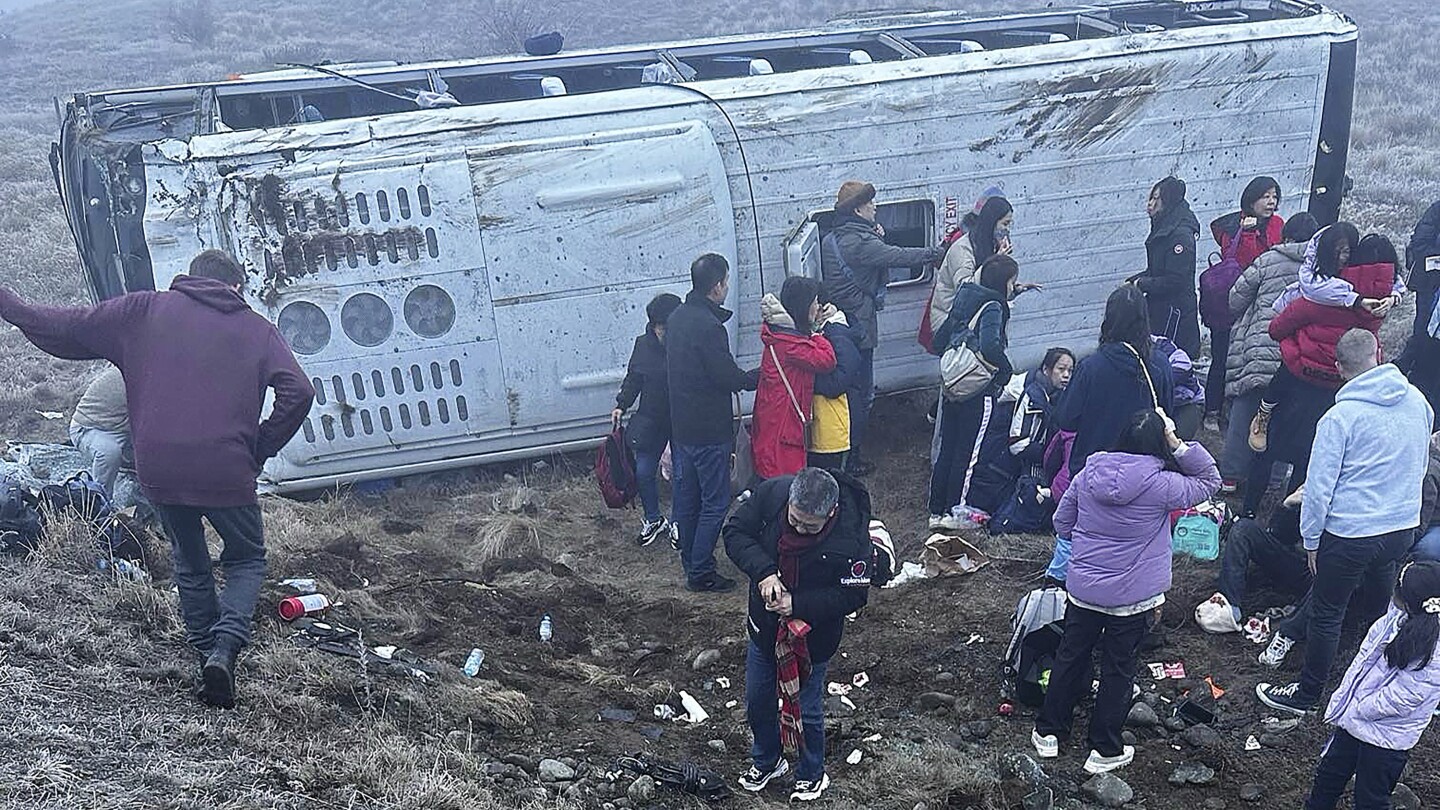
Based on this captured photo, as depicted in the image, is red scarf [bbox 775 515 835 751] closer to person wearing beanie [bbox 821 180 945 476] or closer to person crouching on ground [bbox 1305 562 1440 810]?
person crouching on ground [bbox 1305 562 1440 810]

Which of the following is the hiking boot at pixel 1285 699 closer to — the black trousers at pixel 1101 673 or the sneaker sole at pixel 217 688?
the black trousers at pixel 1101 673

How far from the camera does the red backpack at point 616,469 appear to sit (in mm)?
7246

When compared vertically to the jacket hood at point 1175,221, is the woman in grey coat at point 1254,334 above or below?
below

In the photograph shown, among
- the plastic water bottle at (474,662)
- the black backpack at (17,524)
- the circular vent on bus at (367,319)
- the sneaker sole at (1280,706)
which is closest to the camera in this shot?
the sneaker sole at (1280,706)

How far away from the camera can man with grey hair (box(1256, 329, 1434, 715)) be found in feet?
15.5

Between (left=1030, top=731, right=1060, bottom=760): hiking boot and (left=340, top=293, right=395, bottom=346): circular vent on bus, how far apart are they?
4.35 m

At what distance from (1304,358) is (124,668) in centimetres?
553

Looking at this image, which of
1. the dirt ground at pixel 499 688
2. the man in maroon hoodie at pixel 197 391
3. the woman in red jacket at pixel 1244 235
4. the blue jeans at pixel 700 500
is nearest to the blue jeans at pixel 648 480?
the dirt ground at pixel 499 688

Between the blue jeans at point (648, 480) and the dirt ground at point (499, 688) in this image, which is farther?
the blue jeans at point (648, 480)

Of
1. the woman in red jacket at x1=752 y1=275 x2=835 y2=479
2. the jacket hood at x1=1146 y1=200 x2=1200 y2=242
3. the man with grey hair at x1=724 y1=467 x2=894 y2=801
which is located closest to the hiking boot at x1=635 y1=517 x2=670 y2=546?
the woman in red jacket at x1=752 y1=275 x2=835 y2=479

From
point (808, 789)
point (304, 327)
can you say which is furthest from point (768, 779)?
point (304, 327)

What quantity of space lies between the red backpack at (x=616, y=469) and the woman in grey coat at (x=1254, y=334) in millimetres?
3512

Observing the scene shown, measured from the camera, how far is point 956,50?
29.5 feet

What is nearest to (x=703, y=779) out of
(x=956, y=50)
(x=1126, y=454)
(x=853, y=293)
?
(x=1126, y=454)
